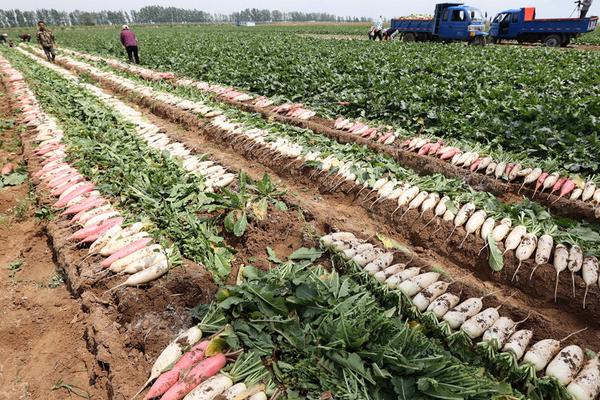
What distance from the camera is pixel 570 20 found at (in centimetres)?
2123

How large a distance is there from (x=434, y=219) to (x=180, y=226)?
2988mm

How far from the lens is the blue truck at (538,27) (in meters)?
21.3

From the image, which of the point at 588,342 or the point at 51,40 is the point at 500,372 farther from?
the point at 51,40

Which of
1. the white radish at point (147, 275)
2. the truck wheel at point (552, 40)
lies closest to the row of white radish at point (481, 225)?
the white radish at point (147, 275)

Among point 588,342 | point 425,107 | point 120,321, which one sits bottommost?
point 588,342

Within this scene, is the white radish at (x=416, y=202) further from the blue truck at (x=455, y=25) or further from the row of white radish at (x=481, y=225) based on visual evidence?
the blue truck at (x=455, y=25)

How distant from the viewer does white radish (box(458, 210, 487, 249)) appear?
4.15 meters

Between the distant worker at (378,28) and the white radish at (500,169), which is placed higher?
the distant worker at (378,28)

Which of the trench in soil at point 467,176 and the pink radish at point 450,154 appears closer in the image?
the trench in soil at point 467,176

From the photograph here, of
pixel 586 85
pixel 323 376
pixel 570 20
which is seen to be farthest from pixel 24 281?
pixel 570 20

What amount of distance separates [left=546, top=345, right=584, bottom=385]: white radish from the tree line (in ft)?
331

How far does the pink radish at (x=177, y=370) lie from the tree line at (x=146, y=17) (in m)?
99.5

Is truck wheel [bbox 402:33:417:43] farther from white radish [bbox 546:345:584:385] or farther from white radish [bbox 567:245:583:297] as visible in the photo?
white radish [bbox 546:345:584:385]

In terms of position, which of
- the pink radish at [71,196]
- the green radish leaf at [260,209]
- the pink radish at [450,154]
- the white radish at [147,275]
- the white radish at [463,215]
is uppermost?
the pink radish at [71,196]
